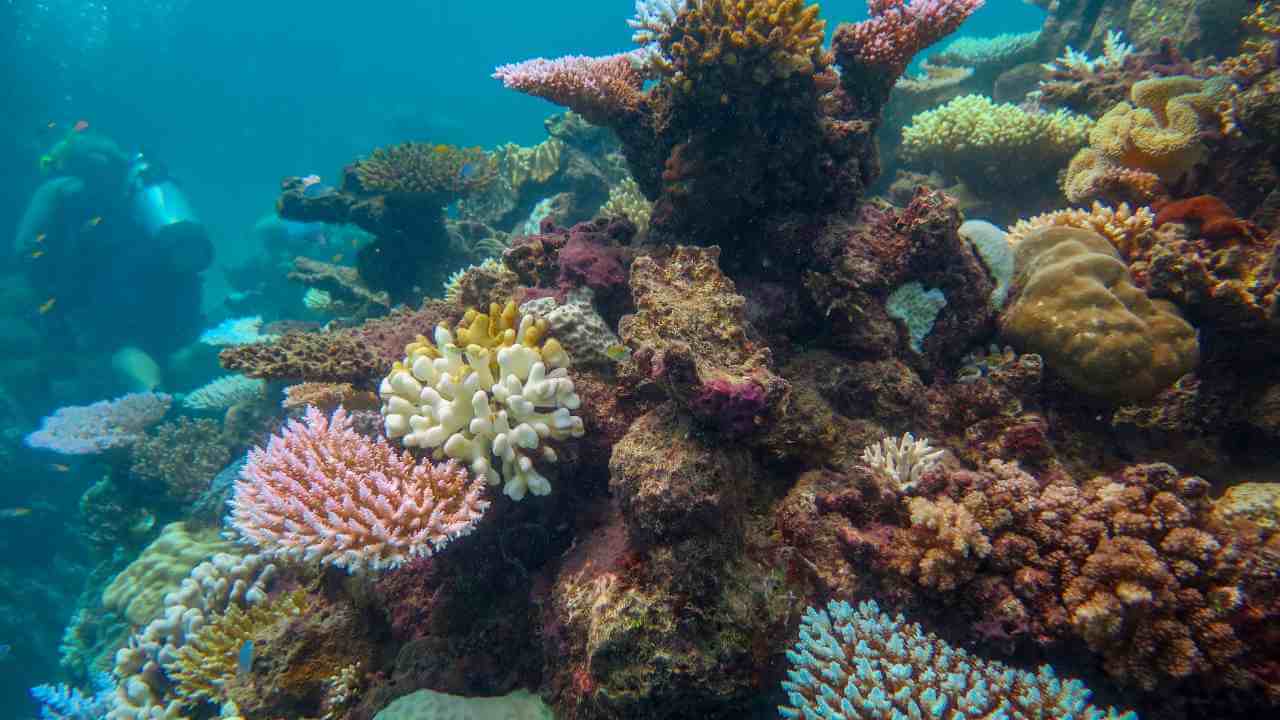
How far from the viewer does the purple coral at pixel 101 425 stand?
33.6ft

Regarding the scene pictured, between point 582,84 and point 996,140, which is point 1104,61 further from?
point 582,84

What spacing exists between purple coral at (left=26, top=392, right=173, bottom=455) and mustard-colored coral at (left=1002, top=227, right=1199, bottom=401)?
44.7ft

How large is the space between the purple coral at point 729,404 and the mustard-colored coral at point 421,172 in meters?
7.63

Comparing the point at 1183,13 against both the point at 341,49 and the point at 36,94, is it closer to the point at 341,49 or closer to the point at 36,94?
the point at 36,94

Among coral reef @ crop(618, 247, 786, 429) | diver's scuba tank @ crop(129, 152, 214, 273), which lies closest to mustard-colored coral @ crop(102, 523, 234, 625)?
coral reef @ crop(618, 247, 786, 429)

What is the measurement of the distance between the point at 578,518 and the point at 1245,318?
4249 mm

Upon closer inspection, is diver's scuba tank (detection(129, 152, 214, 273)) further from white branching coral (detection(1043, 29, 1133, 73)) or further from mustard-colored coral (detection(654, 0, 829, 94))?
white branching coral (detection(1043, 29, 1133, 73))

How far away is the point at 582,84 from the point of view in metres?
4.39

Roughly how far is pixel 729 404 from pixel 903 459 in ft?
4.16

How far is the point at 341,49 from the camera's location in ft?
173

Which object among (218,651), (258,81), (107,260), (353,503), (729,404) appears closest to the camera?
(729,404)

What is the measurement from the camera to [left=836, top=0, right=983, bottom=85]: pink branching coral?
13.9ft

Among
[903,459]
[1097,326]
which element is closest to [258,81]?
[903,459]

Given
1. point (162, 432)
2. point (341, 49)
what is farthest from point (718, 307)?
point (341, 49)
